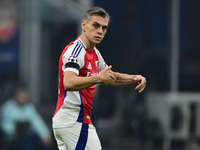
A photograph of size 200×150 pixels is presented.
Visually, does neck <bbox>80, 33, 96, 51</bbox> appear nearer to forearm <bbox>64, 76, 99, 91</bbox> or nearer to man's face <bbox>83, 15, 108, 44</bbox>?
man's face <bbox>83, 15, 108, 44</bbox>

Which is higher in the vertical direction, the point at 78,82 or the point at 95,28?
the point at 95,28

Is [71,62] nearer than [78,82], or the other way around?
[78,82]

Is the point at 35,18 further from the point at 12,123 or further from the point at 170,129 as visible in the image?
the point at 170,129

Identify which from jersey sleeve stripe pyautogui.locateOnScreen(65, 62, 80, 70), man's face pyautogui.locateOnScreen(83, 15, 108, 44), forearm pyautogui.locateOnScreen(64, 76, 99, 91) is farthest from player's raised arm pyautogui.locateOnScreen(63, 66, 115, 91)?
man's face pyautogui.locateOnScreen(83, 15, 108, 44)

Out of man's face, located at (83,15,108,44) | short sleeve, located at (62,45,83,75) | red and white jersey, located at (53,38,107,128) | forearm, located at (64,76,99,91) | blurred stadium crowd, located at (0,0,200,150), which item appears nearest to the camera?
forearm, located at (64,76,99,91)

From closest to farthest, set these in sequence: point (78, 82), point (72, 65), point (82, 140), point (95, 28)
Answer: point (78, 82), point (72, 65), point (82, 140), point (95, 28)

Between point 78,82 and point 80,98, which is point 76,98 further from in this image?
point 78,82

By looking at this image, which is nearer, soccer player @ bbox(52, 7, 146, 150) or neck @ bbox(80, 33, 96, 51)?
soccer player @ bbox(52, 7, 146, 150)

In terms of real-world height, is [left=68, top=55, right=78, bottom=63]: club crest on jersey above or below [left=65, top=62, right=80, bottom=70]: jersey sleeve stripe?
above

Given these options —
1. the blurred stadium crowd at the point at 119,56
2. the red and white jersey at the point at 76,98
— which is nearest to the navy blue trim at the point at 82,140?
the red and white jersey at the point at 76,98

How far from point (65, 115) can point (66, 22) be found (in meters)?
6.38

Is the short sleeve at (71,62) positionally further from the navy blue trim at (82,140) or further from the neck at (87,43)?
the navy blue trim at (82,140)

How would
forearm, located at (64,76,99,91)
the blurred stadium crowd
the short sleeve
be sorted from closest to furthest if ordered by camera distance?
forearm, located at (64,76,99,91) < the short sleeve < the blurred stadium crowd

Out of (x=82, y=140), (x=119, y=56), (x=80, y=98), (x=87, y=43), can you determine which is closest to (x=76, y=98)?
(x=80, y=98)
